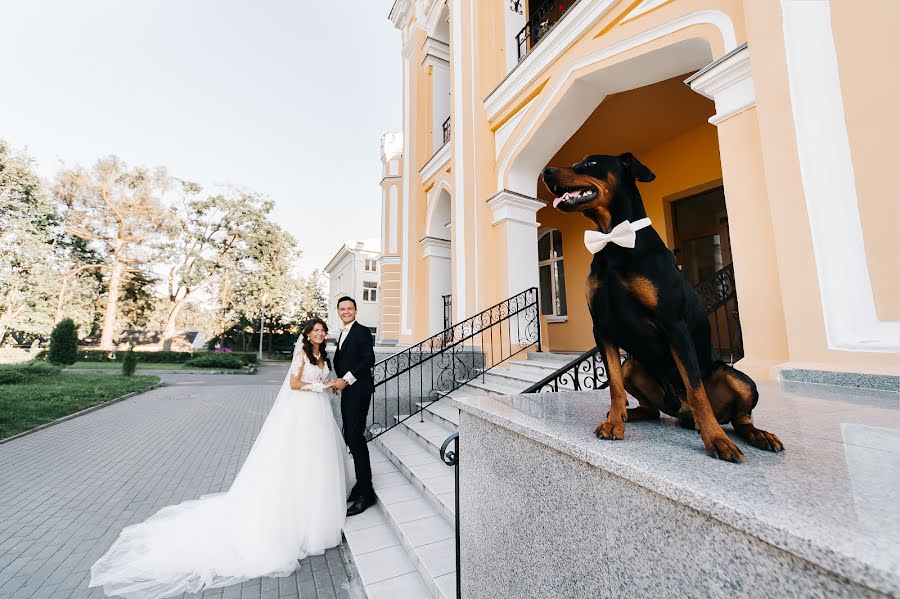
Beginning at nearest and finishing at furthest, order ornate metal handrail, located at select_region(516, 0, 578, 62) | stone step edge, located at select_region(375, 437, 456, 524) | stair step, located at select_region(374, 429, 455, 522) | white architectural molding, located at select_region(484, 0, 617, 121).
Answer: stone step edge, located at select_region(375, 437, 456, 524)
stair step, located at select_region(374, 429, 455, 522)
white architectural molding, located at select_region(484, 0, 617, 121)
ornate metal handrail, located at select_region(516, 0, 578, 62)

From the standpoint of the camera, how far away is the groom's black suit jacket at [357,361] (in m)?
3.75

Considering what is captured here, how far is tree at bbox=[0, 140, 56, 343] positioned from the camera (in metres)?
22.0

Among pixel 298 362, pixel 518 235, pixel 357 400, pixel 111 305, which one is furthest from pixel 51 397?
pixel 111 305

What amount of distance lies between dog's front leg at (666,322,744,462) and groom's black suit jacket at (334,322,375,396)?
293 centimetres

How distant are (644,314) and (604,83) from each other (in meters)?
5.89

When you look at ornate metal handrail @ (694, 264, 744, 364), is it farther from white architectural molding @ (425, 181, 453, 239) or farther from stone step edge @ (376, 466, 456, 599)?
white architectural molding @ (425, 181, 453, 239)

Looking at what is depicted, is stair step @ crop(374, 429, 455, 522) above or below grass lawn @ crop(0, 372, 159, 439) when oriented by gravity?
above

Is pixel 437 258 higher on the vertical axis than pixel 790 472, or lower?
higher

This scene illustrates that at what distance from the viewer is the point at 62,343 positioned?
18.4m

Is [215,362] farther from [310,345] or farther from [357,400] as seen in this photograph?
[357,400]

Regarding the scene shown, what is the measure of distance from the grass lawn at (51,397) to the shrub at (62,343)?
Answer: 5571 millimetres

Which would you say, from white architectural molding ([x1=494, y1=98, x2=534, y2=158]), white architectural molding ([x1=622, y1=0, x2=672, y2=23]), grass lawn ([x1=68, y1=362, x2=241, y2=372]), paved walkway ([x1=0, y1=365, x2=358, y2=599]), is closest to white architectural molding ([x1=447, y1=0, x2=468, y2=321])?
white architectural molding ([x1=494, y1=98, x2=534, y2=158])

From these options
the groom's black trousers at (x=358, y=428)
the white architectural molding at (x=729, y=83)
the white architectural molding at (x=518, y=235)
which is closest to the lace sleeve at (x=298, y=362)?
the groom's black trousers at (x=358, y=428)

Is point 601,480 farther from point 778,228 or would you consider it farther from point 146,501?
point 146,501
